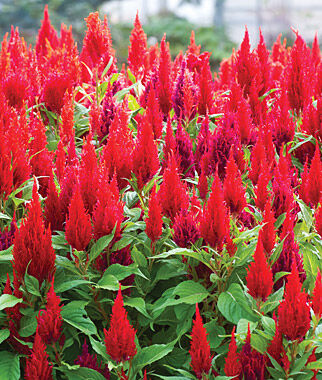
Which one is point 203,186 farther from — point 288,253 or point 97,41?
point 97,41

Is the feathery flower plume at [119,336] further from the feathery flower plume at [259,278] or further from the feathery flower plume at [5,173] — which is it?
the feathery flower plume at [5,173]

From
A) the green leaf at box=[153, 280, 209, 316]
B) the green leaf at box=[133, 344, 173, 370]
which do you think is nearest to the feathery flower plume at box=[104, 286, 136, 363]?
the green leaf at box=[133, 344, 173, 370]

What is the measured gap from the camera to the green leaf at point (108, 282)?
204 centimetres

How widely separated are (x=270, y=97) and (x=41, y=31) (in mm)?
2398

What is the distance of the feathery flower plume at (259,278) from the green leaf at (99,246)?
579mm

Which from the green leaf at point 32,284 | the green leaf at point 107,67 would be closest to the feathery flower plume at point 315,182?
the green leaf at point 32,284

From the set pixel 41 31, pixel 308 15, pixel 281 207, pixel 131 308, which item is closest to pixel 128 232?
pixel 131 308

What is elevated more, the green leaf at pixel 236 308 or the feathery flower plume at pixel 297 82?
the feathery flower plume at pixel 297 82

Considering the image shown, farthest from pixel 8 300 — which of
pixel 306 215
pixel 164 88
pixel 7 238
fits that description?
pixel 164 88

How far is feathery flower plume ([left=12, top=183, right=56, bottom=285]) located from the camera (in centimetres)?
203

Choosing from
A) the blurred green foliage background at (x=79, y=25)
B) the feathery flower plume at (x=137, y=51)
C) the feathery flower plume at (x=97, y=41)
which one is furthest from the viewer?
the blurred green foliage background at (x=79, y=25)

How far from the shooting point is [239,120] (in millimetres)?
2955

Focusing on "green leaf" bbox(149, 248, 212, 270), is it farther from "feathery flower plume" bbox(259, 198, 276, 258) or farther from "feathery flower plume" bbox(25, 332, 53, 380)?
"feathery flower plume" bbox(25, 332, 53, 380)

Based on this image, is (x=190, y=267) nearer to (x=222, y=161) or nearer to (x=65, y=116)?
(x=222, y=161)
